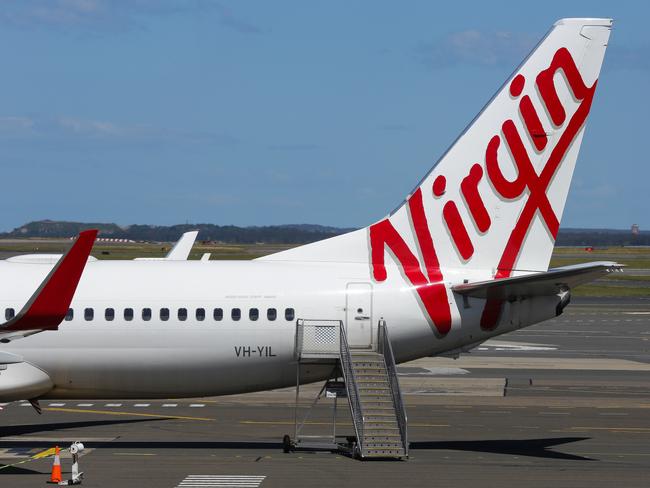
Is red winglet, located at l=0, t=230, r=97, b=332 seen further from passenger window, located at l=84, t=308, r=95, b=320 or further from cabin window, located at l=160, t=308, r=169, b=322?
cabin window, located at l=160, t=308, r=169, b=322

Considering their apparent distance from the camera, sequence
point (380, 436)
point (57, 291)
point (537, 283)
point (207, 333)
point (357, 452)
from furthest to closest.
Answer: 1. point (207, 333)
2. point (537, 283)
3. point (357, 452)
4. point (380, 436)
5. point (57, 291)

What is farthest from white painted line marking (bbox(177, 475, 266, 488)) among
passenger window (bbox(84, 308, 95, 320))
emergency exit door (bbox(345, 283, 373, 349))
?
passenger window (bbox(84, 308, 95, 320))

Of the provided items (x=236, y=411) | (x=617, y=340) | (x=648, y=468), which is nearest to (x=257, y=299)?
(x=236, y=411)

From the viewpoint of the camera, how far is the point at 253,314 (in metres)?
34.1

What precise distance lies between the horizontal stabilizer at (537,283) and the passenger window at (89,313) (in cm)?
1048

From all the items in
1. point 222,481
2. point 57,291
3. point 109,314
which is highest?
point 57,291

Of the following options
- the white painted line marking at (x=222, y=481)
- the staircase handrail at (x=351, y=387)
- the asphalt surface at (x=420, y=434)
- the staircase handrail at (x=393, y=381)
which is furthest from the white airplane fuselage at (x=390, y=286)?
the white painted line marking at (x=222, y=481)

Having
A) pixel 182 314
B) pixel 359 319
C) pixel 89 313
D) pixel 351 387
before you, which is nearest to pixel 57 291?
pixel 89 313

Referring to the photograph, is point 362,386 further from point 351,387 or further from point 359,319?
point 359,319

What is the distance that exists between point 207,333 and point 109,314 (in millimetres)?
2891

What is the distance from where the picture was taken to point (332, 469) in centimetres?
3100

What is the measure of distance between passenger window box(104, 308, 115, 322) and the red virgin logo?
25.3ft

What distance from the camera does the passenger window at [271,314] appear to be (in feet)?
112

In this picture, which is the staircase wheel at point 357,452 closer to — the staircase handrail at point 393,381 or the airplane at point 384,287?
the staircase handrail at point 393,381
